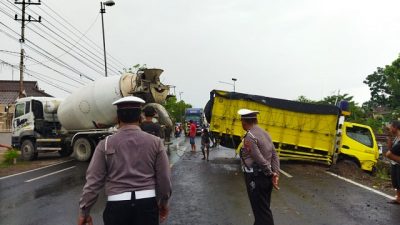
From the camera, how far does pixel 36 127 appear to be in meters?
20.9

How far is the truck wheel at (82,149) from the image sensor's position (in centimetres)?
1909

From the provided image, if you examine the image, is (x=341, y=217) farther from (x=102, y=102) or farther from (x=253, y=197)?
(x=102, y=102)

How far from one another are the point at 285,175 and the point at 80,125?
9.56m

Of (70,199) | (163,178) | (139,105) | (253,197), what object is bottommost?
(70,199)

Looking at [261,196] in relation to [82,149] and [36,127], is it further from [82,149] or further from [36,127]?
[36,127]

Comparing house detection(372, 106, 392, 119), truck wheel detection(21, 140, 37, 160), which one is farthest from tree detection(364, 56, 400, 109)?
truck wheel detection(21, 140, 37, 160)

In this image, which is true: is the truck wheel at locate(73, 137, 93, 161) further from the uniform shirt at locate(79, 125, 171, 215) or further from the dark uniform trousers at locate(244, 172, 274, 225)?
the uniform shirt at locate(79, 125, 171, 215)

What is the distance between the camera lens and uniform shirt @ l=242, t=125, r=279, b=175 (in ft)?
18.0

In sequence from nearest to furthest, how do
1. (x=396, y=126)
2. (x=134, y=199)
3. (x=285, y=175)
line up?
(x=134, y=199) → (x=396, y=126) → (x=285, y=175)

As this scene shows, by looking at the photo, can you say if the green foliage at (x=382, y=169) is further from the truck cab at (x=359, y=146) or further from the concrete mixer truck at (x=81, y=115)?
the concrete mixer truck at (x=81, y=115)

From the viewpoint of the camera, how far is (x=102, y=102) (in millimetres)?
17969

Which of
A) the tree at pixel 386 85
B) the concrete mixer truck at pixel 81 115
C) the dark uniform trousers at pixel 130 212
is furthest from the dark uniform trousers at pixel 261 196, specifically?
the tree at pixel 386 85

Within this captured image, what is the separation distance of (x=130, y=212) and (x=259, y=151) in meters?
2.35

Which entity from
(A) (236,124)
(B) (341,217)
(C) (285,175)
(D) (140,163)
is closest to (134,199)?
(D) (140,163)
